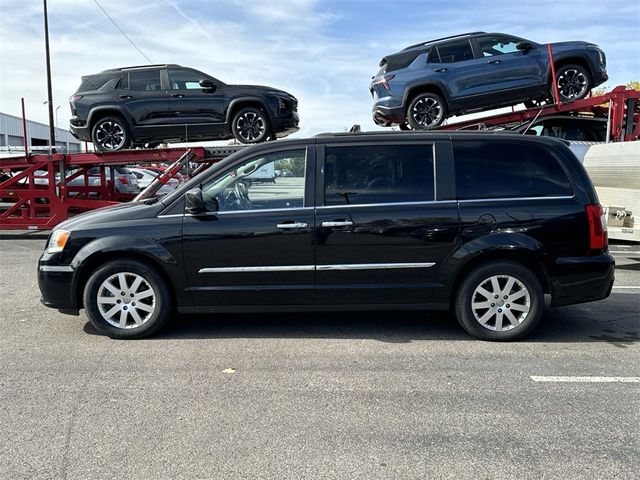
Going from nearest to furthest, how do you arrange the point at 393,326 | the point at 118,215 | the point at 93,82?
the point at 118,215 < the point at 393,326 < the point at 93,82

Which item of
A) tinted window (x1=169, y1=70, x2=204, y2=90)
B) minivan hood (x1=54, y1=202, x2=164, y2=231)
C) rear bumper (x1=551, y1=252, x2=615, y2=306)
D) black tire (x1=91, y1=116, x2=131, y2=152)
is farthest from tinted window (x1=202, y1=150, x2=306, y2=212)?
black tire (x1=91, y1=116, x2=131, y2=152)

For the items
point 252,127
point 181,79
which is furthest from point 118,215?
point 181,79

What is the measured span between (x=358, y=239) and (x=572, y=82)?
8102 mm

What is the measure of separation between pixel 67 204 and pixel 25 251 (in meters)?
1.72

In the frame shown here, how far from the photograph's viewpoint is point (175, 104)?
10.1 meters

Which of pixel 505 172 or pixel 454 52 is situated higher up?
pixel 454 52

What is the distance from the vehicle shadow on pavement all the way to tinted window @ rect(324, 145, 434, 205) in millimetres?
1255

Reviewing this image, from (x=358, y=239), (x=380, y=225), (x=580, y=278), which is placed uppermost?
(x=380, y=225)

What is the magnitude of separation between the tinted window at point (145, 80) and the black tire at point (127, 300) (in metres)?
6.41

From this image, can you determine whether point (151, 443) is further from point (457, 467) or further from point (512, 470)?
point (512, 470)

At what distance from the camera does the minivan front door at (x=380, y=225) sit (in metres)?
4.57

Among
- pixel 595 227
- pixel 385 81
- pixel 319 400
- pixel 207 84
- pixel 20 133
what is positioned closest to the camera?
pixel 319 400

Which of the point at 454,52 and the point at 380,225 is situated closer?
the point at 380,225

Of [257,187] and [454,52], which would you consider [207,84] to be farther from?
[257,187]
